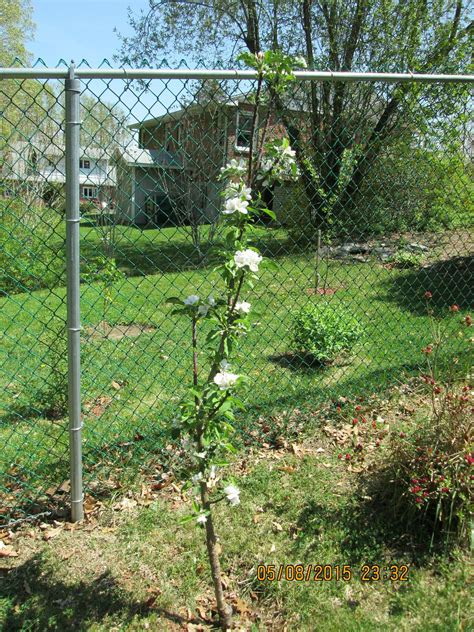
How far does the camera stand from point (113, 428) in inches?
128

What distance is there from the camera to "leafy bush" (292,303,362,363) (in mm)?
4340

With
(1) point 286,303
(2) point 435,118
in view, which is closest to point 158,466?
(1) point 286,303

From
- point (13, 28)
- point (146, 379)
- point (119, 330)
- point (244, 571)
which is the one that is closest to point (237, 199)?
point (244, 571)

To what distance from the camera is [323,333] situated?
14.3ft

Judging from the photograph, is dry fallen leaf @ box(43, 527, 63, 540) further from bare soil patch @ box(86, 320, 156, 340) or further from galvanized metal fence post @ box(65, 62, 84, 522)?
bare soil patch @ box(86, 320, 156, 340)

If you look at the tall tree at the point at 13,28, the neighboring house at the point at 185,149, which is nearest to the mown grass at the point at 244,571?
the neighboring house at the point at 185,149

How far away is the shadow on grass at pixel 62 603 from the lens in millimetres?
1976

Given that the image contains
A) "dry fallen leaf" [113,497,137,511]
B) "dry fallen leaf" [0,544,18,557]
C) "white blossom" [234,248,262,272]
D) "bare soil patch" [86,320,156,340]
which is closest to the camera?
"white blossom" [234,248,262,272]

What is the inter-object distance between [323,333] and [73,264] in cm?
267

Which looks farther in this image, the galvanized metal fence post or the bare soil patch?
the bare soil patch

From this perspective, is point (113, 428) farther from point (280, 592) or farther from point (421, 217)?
point (421, 217)

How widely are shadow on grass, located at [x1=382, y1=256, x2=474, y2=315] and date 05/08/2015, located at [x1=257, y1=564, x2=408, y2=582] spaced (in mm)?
3926

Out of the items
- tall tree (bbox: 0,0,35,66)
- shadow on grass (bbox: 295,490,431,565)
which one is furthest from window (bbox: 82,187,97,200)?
tall tree (bbox: 0,0,35,66)

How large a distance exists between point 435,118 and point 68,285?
21.0 feet
